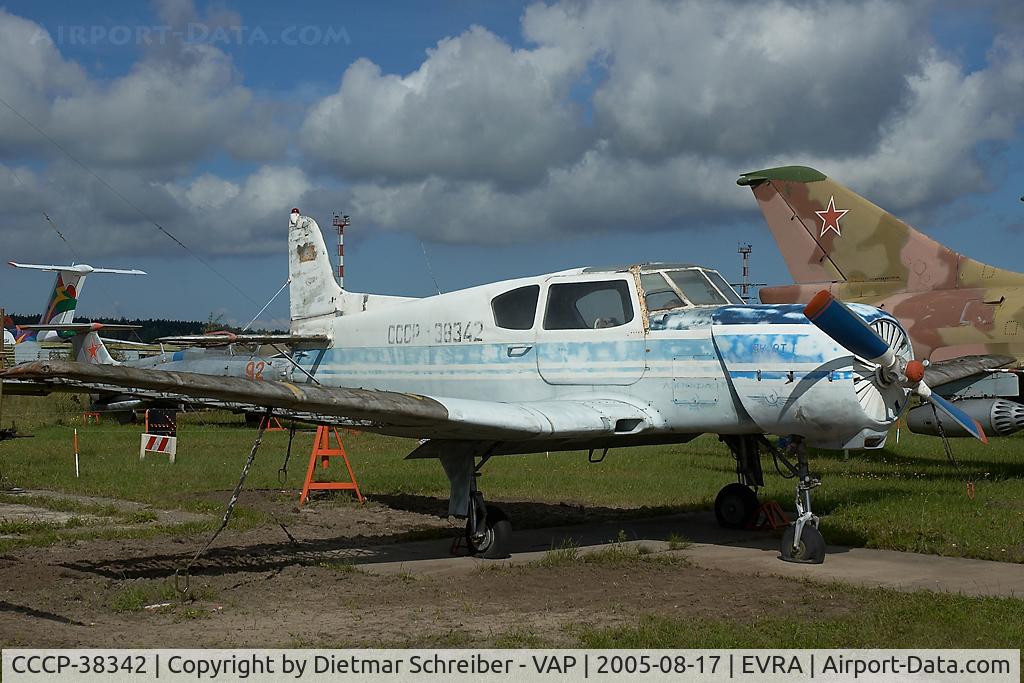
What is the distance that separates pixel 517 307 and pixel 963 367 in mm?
7592

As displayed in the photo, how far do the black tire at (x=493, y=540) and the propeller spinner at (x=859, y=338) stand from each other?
136 inches

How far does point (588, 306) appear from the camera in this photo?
33.8 feet

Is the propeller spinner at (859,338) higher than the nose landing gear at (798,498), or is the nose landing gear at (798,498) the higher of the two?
the propeller spinner at (859,338)

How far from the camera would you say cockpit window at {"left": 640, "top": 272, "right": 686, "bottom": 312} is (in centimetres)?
993

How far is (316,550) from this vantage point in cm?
1023

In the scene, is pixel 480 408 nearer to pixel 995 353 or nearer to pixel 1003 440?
pixel 995 353

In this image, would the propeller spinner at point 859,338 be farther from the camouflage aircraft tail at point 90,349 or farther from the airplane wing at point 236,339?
the camouflage aircraft tail at point 90,349

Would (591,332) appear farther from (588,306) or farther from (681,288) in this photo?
(681,288)

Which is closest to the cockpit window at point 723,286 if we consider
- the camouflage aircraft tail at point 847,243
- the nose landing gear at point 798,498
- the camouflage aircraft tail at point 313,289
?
the nose landing gear at point 798,498

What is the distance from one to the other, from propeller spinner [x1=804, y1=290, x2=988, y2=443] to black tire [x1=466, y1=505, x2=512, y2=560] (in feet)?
11.4

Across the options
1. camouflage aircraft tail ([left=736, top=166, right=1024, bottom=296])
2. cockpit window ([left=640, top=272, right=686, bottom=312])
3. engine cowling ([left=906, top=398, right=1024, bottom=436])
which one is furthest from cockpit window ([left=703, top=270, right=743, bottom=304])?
camouflage aircraft tail ([left=736, top=166, right=1024, bottom=296])

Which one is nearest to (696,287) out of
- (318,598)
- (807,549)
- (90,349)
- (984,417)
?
(807,549)

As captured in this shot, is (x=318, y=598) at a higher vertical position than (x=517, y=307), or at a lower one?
A: lower

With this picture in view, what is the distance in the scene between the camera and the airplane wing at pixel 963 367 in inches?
518
